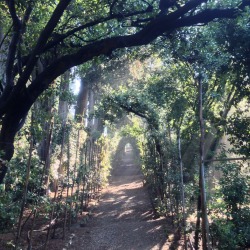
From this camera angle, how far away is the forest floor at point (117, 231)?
8219 millimetres

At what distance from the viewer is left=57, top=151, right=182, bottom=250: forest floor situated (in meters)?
8.60

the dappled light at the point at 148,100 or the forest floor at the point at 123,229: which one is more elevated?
the dappled light at the point at 148,100

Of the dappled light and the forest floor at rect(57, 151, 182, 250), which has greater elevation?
the dappled light

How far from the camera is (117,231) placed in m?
10.2

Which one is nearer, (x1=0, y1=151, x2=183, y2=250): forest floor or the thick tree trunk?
the thick tree trunk

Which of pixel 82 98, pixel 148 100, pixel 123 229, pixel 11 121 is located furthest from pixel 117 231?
pixel 82 98

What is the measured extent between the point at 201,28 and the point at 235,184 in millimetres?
3302

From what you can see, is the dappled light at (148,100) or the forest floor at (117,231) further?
the forest floor at (117,231)

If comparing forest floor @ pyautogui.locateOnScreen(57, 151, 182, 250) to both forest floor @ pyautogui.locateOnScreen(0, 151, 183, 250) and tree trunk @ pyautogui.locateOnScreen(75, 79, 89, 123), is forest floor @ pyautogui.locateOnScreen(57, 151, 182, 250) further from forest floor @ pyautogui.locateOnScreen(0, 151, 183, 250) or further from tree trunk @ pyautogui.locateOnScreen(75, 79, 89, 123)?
tree trunk @ pyautogui.locateOnScreen(75, 79, 89, 123)

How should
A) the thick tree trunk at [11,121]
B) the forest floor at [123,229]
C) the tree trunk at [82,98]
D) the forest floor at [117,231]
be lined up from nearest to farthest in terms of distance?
1. the thick tree trunk at [11,121]
2. the forest floor at [117,231]
3. the forest floor at [123,229]
4. the tree trunk at [82,98]

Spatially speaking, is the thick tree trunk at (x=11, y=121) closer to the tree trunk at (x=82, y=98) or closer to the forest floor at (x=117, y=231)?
the forest floor at (x=117, y=231)

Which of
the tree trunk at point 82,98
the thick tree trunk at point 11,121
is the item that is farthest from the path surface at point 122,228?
the tree trunk at point 82,98

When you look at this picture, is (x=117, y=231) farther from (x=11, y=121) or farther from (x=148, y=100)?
(x=11, y=121)

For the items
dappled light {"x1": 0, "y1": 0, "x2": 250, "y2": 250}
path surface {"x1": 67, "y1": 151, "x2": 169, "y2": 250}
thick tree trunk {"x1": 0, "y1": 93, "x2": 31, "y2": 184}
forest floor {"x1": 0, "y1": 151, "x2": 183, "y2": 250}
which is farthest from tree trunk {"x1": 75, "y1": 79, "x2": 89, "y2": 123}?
thick tree trunk {"x1": 0, "y1": 93, "x2": 31, "y2": 184}
